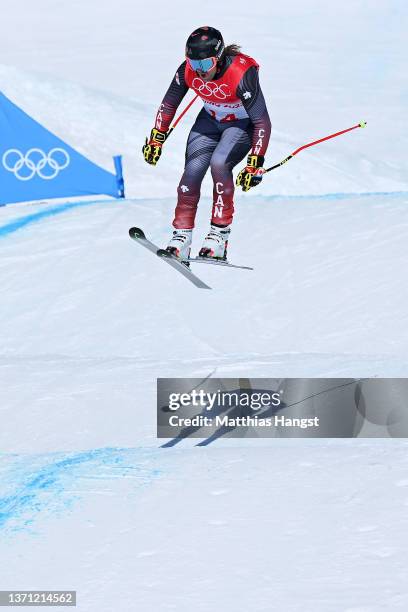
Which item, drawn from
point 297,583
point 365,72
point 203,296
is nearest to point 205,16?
point 365,72

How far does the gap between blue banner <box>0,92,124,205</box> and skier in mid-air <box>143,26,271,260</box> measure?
25.6ft

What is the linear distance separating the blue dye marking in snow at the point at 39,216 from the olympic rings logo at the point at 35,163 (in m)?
0.48

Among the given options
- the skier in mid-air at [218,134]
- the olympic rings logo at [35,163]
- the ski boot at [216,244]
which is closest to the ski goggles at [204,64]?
the skier in mid-air at [218,134]

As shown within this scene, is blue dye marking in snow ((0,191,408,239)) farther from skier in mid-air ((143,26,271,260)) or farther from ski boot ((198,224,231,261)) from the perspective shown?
ski boot ((198,224,231,261))

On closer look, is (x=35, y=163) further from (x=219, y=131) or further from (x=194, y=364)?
(x=219, y=131)

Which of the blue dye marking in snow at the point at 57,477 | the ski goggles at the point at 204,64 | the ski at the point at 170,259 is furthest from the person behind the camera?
the ski at the point at 170,259

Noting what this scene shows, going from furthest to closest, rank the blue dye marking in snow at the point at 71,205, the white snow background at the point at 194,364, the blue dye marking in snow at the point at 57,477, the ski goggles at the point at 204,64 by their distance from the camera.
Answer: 1. the blue dye marking in snow at the point at 71,205
2. the blue dye marking in snow at the point at 57,477
3. the ski goggles at the point at 204,64
4. the white snow background at the point at 194,364

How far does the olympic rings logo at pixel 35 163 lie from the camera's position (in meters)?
14.1

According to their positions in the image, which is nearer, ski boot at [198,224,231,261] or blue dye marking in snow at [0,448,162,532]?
blue dye marking in snow at [0,448,162,532]

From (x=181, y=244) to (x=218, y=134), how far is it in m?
0.70

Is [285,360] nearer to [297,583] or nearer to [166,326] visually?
[166,326]

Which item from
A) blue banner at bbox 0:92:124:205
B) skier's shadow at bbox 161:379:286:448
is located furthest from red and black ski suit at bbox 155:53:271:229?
blue banner at bbox 0:92:124:205

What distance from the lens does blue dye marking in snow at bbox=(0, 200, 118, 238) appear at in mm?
13898

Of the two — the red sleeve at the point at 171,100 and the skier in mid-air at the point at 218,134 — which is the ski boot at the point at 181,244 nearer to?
the skier in mid-air at the point at 218,134
